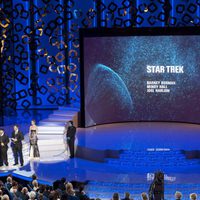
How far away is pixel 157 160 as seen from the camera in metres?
13.0

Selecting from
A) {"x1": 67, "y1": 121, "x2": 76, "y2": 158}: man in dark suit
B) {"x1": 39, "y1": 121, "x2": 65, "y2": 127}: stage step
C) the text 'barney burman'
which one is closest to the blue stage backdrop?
the text 'barney burman'

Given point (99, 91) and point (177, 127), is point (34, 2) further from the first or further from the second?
point (177, 127)

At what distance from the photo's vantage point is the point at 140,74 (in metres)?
16.8

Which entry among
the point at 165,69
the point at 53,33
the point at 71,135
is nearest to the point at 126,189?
the point at 71,135

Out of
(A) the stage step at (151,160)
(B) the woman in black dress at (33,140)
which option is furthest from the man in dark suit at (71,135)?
(A) the stage step at (151,160)

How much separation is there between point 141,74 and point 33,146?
4956mm

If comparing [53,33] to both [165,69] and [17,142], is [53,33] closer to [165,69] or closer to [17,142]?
[165,69]

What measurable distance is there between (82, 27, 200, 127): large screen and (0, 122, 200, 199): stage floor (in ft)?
3.91

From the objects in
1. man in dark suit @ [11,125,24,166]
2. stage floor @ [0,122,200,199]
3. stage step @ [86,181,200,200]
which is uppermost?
man in dark suit @ [11,125,24,166]

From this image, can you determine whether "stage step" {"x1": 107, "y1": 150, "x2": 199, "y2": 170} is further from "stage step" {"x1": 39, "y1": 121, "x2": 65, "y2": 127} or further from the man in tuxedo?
"stage step" {"x1": 39, "y1": 121, "x2": 65, "y2": 127}

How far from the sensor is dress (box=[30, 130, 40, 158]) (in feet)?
43.3

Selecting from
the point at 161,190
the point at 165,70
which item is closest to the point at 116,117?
the point at 165,70

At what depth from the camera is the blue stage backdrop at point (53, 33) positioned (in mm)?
18484

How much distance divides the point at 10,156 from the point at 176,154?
4.37m
